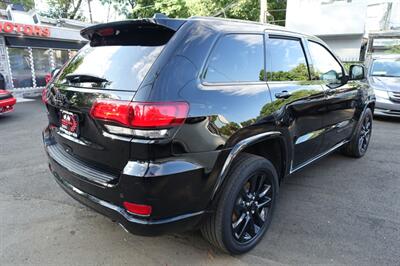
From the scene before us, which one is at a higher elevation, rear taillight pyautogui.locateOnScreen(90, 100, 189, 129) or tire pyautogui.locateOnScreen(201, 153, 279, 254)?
rear taillight pyautogui.locateOnScreen(90, 100, 189, 129)

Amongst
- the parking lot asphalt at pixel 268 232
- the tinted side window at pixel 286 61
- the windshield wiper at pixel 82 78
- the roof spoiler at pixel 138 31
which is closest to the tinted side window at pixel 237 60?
the tinted side window at pixel 286 61

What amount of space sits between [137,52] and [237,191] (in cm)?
129

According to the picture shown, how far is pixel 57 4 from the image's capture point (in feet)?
89.9

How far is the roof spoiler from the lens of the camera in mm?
2109

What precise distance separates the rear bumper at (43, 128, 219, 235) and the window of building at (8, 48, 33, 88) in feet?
45.6

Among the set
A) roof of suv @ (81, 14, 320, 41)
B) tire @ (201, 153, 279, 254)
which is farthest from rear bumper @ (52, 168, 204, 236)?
roof of suv @ (81, 14, 320, 41)

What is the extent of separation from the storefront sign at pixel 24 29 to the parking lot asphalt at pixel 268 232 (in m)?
10.4

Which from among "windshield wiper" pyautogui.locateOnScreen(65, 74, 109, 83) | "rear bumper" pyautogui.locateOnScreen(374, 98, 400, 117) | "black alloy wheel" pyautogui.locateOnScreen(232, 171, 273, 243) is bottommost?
"rear bumper" pyautogui.locateOnScreen(374, 98, 400, 117)

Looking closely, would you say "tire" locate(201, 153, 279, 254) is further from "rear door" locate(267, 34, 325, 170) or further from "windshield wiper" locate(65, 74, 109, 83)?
"windshield wiper" locate(65, 74, 109, 83)

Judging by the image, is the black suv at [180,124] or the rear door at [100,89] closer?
the black suv at [180,124]

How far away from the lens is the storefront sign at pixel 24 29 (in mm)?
12078

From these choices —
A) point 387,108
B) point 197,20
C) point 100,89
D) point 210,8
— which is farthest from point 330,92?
point 210,8

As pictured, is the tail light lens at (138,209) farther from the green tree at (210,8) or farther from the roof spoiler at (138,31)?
the green tree at (210,8)

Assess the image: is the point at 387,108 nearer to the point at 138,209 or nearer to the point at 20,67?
the point at 138,209
